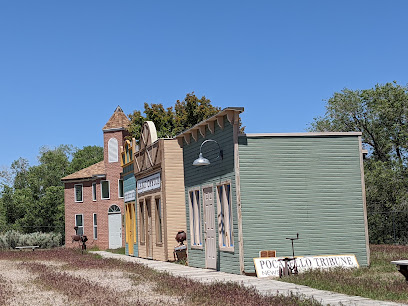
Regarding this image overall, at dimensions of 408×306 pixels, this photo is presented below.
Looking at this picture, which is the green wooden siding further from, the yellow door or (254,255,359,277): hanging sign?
(254,255,359,277): hanging sign

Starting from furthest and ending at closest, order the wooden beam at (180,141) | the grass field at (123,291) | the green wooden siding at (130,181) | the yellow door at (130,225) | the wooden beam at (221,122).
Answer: the yellow door at (130,225), the green wooden siding at (130,181), the wooden beam at (180,141), the wooden beam at (221,122), the grass field at (123,291)

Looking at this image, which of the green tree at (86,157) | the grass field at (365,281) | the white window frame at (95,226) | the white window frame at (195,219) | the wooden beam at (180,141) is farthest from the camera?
the green tree at (86,157)

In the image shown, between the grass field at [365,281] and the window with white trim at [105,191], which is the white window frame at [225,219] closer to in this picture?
the grass field at [365,281]

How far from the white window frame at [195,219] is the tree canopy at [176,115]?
82.7 ft

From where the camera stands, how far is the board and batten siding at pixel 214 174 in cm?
1711

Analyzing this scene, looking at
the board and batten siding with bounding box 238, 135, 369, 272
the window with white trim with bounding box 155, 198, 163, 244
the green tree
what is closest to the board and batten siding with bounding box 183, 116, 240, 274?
the board and batten siding with bounding box 238, 135, 369, 272

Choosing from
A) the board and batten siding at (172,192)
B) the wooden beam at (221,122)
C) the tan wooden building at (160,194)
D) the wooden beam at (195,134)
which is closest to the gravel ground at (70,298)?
the board and batten siding at (172,192)

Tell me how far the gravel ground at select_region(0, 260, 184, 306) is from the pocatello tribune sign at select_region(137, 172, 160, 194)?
232 inches

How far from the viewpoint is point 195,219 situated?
20938 mm

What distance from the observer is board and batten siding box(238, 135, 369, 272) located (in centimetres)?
1681

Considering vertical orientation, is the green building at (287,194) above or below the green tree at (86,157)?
below

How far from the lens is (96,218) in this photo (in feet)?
158

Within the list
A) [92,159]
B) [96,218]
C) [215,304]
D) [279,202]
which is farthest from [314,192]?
[92,159]

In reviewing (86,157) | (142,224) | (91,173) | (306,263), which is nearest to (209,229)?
(306,263)
